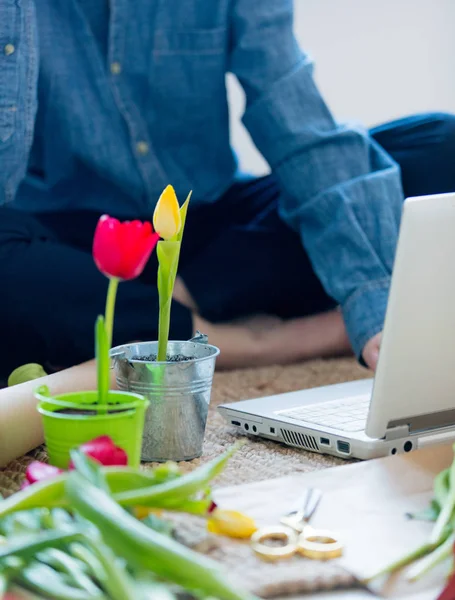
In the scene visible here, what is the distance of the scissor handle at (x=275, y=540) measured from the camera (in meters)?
0.62

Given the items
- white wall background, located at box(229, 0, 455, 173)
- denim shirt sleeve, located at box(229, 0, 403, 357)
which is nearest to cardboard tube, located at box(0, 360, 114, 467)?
denim shirt sleeve, located at box(229, 0, 403, 357)

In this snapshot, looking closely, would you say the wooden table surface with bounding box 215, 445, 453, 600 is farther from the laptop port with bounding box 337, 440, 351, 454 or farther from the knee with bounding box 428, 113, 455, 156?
the knee with bounding box 428, 113, 455, 156

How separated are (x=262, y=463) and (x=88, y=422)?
0.30 meters

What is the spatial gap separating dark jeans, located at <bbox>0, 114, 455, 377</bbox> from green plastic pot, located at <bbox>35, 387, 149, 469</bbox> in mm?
594

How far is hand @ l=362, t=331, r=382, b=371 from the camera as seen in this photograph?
1.16 meters

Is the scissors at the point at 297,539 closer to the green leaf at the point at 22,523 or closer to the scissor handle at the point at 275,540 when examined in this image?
the scissor handle at the point at 275,540

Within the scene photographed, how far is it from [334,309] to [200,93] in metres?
0.45

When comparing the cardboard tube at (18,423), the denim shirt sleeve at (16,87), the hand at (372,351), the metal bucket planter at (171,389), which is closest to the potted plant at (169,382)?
the metal bucket planter at (171,389)

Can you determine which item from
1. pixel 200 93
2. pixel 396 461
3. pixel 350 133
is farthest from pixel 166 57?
pixel 396 461

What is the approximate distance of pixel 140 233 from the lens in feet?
2.08

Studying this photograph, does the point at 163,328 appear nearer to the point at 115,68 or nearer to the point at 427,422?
the point at 427,422

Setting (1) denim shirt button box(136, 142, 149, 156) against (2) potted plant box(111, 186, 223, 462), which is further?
(1) denim shirt button box(136, 142, 149, 156)

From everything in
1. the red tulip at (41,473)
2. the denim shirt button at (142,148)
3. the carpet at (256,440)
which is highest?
the denim shirt button at (142,148)

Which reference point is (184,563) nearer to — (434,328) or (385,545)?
(385,545)
